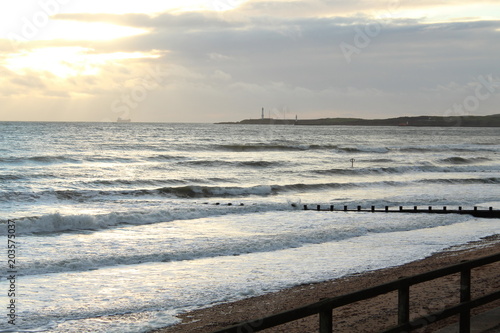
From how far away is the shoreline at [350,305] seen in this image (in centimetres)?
884

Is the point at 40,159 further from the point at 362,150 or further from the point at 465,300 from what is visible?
the point at 465,300

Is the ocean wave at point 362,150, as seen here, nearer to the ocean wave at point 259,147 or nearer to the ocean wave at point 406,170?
the ocean wave at point 259,147

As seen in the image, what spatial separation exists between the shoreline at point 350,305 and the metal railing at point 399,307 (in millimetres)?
1395

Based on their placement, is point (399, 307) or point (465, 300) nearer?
point (399, 307)

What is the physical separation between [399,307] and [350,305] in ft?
13.3

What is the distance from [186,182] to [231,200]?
8.21m

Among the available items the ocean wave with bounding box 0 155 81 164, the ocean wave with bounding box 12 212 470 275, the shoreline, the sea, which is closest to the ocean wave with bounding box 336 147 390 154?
the sea

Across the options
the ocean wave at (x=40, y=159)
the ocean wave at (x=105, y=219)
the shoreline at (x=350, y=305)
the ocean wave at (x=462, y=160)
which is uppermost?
the ocean wave at (x=40, y=159)

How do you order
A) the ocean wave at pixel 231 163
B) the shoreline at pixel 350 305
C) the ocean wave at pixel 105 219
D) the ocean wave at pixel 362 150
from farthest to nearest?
the ocean wave at pixel 362 150
the ocean wave at pixel 231 163
the ocean wave at pixel 105 219
the shoreline at pixel 350 305

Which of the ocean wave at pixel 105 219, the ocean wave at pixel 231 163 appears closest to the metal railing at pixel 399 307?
the ocean wave at pixel 105 219

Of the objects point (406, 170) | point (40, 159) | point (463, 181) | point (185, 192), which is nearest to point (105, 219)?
point (185, 192)

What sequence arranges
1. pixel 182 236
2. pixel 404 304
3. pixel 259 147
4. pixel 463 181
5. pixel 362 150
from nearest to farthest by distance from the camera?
pixel 404 304
pixel 182 236
pixel 463 181
pixel 259 147
pixel 362 150

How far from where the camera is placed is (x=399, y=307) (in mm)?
5992

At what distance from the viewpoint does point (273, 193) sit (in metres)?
32.8
